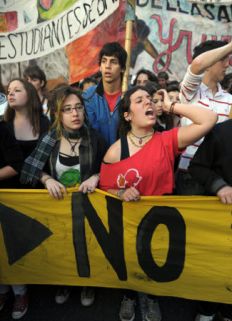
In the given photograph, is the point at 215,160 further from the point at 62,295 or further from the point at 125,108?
the point at 62,295

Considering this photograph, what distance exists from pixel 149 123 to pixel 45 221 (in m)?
1.03

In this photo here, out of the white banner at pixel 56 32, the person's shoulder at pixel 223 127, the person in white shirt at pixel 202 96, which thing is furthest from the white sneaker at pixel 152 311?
the white banner at pixel 56 32

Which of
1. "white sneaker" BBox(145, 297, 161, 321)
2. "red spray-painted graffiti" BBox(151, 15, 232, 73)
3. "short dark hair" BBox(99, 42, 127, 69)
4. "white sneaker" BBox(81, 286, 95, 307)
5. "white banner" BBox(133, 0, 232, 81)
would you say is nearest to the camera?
"white sneaker" BBox(145, 297, 161, 321)

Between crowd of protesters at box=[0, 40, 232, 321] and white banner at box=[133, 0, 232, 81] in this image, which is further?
white banner at box=[133, 0, 232, 81]

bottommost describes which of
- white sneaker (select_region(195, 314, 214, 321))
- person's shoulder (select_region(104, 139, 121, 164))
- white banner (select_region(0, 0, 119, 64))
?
white sneaker (select_region(195, 314, 214, 321))

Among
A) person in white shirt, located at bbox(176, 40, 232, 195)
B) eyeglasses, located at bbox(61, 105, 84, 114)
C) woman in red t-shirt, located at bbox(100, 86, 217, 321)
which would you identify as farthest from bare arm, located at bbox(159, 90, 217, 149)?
eyeglasses, located at bbox(61, 105, 84, 114)

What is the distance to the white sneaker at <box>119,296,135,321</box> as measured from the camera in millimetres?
2615

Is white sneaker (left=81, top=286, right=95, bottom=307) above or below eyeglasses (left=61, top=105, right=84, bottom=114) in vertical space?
below

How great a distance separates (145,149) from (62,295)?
54.3 inches

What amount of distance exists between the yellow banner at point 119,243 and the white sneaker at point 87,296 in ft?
0.62

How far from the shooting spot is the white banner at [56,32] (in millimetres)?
3920

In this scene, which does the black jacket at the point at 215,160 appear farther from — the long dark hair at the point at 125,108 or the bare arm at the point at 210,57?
A: the long dark hair at the point at 125,108

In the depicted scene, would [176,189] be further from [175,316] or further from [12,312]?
[12,312]

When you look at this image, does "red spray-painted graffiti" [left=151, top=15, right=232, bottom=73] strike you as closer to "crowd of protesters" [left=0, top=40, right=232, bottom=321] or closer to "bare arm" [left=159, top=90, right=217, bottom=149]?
"crowd of protesters" [left=0, top=40, right=232, bottom=321]
